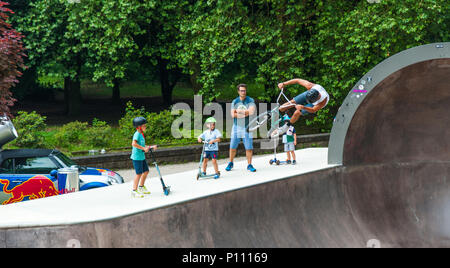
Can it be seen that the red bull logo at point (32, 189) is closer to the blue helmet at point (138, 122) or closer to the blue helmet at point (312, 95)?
the blue helmet at point (138, 122)

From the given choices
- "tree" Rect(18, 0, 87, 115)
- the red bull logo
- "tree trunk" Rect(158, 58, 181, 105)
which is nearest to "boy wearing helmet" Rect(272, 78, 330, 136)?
the red bull logo

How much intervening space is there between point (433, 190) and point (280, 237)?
3.81 meters

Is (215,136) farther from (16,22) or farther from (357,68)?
(16,22)

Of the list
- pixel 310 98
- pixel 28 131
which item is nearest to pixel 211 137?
pixel 310 98

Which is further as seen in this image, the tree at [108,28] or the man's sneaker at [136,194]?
the tree at [108,28]

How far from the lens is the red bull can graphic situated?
10344 mm

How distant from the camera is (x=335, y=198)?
9.87 meters

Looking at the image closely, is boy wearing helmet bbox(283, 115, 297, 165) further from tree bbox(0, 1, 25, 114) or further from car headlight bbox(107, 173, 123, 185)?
tree bbox(0, 1, 25, 114)

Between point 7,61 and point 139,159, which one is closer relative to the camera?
point 139,159

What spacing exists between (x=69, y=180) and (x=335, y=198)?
18.1 feet

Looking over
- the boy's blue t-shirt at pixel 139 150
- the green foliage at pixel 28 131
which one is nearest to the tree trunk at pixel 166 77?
the green foliage at pixel 28 131

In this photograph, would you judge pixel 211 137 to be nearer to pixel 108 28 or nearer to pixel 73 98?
pixel 108 28

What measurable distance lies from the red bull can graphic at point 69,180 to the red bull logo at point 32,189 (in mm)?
579

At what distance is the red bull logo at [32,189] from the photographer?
1070cm
